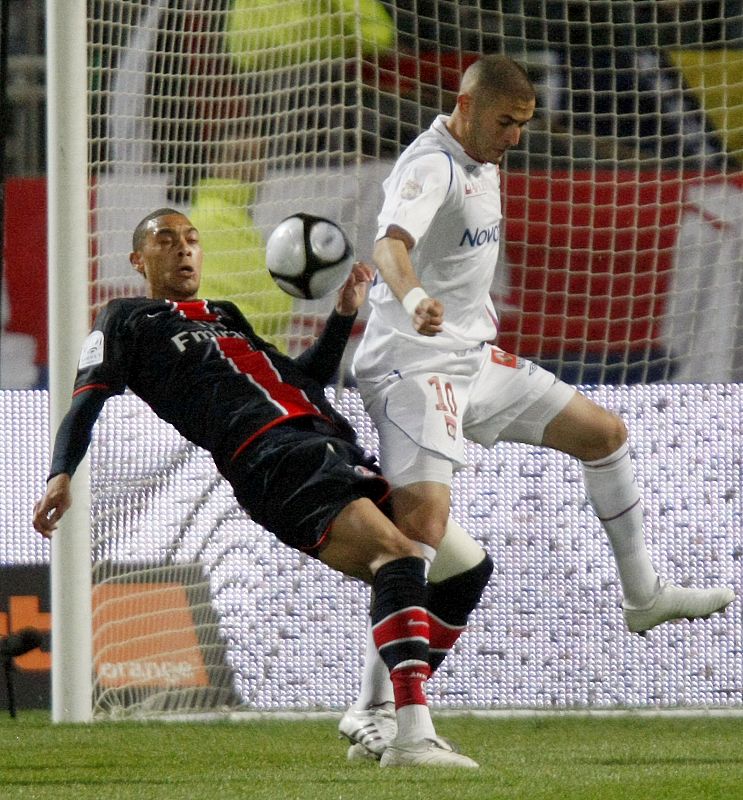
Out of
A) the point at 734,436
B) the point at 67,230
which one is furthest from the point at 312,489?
the point at 734,436

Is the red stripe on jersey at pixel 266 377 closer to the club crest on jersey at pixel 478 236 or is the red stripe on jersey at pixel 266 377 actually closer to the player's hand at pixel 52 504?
the player's hand at pixel 52 504

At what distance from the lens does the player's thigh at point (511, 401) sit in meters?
4.07

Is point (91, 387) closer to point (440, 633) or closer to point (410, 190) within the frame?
point (410, 190)

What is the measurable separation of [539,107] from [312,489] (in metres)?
2.76

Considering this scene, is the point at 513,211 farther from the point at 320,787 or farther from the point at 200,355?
the point at 320,787

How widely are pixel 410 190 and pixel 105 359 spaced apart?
82cm

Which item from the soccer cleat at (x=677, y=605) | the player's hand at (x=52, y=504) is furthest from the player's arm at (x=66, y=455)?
the soccer cleat at (x=677, y=605)

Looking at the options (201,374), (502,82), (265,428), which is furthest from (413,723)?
(502,82)

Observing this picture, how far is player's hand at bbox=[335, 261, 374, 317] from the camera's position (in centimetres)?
404

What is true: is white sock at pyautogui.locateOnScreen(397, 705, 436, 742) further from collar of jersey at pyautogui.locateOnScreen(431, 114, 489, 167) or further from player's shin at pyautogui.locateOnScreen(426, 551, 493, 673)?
collar of jersey at pyautogui.locateOnScreen(431, 114, 489, 167)

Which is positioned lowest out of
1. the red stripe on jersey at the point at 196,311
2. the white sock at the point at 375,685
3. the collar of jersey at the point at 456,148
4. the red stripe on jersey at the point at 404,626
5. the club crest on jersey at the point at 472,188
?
the white sock at the point at 375,685

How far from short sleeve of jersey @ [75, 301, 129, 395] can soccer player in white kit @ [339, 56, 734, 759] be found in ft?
2.04

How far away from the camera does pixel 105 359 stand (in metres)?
3.77

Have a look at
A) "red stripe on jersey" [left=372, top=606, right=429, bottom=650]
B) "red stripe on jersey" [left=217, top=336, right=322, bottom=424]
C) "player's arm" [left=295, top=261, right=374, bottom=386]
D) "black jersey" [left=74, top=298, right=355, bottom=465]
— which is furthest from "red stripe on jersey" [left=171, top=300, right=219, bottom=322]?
"red stripe on jersey" [left=372, top=606, right=429, bottom=650]
